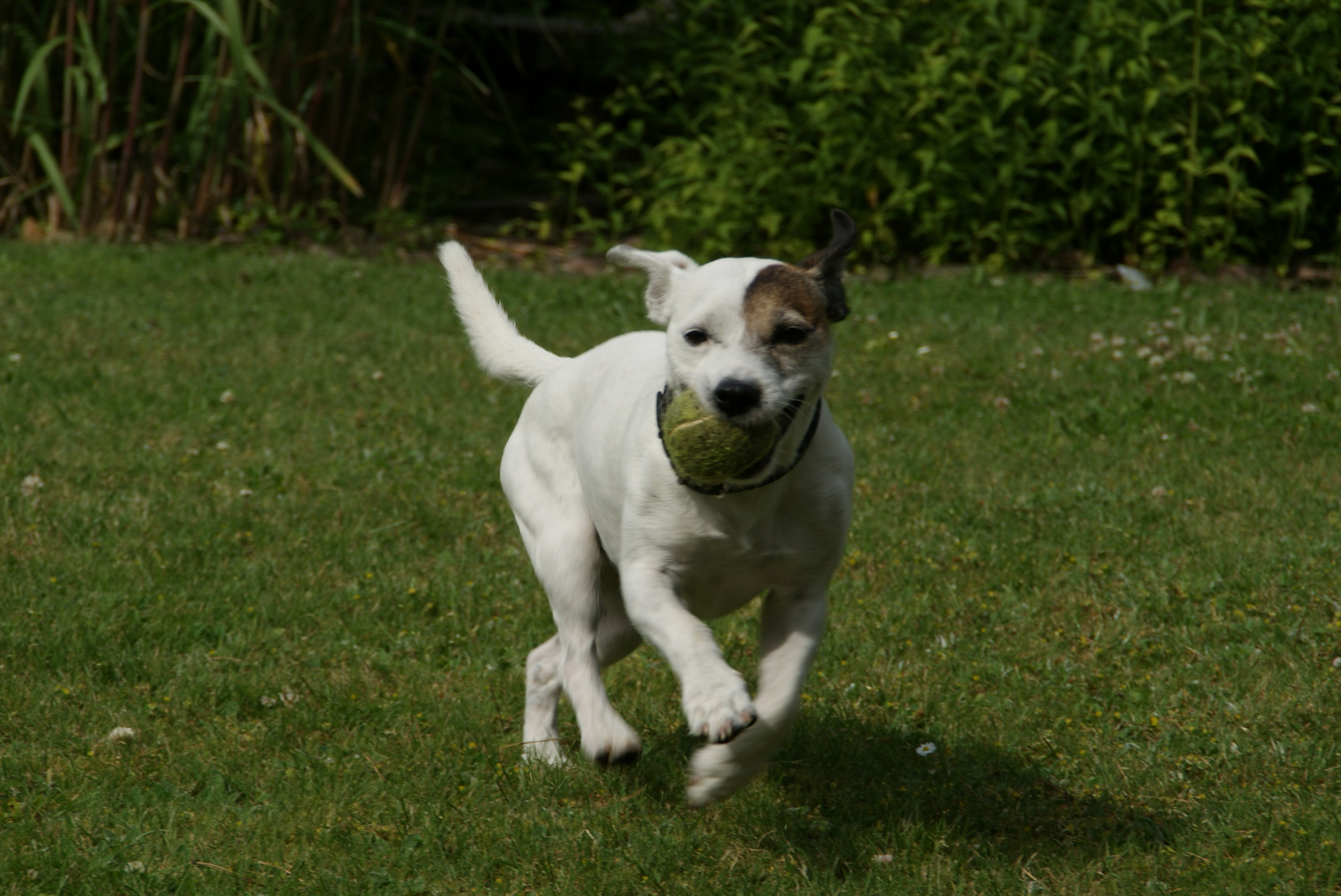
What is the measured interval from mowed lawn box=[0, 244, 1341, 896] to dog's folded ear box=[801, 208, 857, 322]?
1.33 m

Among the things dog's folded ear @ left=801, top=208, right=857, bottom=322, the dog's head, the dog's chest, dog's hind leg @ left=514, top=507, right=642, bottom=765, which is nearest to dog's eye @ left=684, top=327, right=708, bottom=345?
the dog's head

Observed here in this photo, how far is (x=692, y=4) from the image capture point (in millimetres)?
11797

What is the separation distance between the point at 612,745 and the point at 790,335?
107cm

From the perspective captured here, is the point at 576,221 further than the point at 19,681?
Yes

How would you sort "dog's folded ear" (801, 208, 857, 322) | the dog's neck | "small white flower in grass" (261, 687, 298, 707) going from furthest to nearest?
"small white flower in grass" (261, 687, 298, 707)
"dog's folded ear" (801, 208, 857, 322)
the dog's neck

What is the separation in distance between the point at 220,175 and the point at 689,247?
381 centimetres

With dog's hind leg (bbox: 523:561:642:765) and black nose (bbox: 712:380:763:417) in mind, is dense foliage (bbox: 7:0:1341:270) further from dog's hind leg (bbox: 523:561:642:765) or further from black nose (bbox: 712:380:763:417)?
black nose (bbox: 712:380:763:417)

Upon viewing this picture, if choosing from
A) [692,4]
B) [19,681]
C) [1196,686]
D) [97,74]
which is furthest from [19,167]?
[1196,686]

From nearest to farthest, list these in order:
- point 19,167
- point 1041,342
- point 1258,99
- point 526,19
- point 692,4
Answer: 1. point 1041,342
2. point 1258,99
3. point 19,167
4. point 692,4
5. point 526,19

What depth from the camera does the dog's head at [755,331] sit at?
10.2 ft

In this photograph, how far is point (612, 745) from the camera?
331 cm

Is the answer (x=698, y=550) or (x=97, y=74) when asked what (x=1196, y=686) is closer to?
(x=698, y=550)

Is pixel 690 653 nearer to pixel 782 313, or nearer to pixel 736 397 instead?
pixel 736 397

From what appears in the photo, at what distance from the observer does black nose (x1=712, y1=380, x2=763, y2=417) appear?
10.1ft
